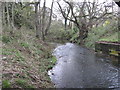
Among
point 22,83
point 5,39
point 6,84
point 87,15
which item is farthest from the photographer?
point 87,15

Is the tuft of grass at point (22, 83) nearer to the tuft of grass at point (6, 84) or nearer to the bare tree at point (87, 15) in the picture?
the tuft of grass at point (6, 84)

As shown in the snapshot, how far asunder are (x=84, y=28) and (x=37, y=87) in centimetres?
1652

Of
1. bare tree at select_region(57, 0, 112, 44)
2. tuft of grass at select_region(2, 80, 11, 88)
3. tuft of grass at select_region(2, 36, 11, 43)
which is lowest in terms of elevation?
tuft of grass at select_region(2, 80, 11, 88)

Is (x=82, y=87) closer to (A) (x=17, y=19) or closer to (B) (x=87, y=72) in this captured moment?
(B) (x=87, y=72)

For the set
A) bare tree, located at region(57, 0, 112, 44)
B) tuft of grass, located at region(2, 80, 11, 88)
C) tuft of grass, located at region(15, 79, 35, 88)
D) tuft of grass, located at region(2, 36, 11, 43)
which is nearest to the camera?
tuft of grass, located at region(2, 80, 11, 88)

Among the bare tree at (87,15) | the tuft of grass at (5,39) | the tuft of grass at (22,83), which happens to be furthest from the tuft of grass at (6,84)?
the bare tree at (87,15)

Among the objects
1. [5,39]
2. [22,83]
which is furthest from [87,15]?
[22,83]

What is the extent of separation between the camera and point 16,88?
349 centimetres

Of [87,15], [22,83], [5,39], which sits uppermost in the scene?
[87,15]

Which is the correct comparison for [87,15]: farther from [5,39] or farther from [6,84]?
[6,84]

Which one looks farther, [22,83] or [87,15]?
[87,15]

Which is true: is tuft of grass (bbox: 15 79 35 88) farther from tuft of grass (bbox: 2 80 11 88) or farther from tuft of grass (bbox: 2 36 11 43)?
tuft of grass (bbox: 2 36 11 43)

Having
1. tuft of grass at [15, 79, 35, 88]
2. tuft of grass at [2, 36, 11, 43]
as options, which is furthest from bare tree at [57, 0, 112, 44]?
tuft of grass at [15, 79, 35, 88]

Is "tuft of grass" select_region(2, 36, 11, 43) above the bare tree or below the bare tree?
below
